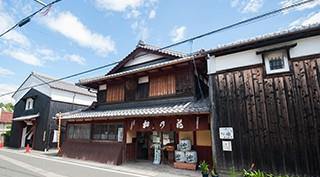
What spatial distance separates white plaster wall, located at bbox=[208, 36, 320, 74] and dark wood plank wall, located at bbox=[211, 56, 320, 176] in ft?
0.99

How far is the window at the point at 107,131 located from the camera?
43.5 feet

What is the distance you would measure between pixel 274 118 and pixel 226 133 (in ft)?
6.40

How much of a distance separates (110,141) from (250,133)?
8312 millimetres

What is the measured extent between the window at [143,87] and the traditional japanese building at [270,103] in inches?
194

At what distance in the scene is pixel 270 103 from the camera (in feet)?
27.5

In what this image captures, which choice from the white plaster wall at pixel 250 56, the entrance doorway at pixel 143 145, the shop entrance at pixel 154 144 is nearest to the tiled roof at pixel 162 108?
the white plaster wall at pixel 250 56

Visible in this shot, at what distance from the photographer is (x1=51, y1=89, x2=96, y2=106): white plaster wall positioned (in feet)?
74.1

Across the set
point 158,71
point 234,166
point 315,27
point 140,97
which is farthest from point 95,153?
point 315,27

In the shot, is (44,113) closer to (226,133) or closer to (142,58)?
(142,58)

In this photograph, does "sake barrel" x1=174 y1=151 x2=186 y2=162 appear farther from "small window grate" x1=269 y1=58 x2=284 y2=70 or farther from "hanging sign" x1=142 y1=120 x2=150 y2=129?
"small window grate" x1=269 y1=58 x2=284 y2=70

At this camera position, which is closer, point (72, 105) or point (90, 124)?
point (90, 124)

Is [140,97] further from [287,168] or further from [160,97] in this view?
Answer: [287,168]

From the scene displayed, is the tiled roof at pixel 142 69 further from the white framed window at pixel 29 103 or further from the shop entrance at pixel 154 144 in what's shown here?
the white framed window at pixel 29 103

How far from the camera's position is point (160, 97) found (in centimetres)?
1280
